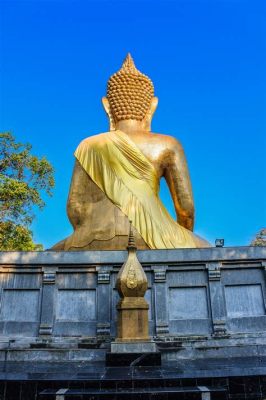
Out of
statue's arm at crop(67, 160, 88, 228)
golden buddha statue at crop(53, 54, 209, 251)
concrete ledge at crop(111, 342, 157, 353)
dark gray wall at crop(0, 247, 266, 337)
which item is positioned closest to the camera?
concrete ledge at crop(111, 342, 157, 353)

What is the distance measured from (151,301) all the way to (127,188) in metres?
3.15

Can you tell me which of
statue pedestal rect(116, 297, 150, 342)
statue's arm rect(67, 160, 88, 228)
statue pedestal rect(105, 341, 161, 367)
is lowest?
statue pedestal rect(105, 341, 161, 367)

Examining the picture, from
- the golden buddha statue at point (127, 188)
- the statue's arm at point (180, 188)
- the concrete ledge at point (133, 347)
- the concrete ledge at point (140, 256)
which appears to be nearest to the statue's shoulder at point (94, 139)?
the golden buddha statue at point (127, 188)

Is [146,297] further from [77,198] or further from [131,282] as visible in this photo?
[77,198]

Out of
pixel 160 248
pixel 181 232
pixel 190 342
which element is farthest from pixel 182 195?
pixel 190 342

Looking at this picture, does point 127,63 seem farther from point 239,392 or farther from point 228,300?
point 239,392

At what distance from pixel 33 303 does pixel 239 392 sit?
470cm

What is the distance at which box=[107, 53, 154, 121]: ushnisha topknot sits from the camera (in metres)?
12.9

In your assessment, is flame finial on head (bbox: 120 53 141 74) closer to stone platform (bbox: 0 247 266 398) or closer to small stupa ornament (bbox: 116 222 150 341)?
stone platform (bbox: 0 247 266 398)

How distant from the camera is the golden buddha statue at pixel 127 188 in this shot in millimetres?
10008

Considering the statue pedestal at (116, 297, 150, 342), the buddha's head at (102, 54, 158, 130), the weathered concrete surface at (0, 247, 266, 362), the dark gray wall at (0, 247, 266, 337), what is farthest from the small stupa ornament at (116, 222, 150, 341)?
the buddha's head at (102, 54, 158, 130)

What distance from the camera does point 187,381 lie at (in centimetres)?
538

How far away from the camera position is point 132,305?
7.57 m

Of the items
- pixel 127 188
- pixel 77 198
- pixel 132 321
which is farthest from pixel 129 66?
pixel 132 321
